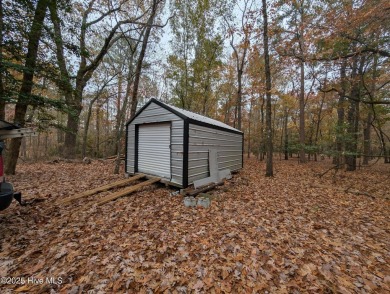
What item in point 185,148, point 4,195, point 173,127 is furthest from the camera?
point 173,127

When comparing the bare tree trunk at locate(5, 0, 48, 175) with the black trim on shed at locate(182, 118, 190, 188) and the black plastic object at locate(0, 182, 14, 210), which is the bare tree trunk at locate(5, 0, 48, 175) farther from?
the black trim on shed at locate(182, 118, 190, 188)

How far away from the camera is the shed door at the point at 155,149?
20.0 feet

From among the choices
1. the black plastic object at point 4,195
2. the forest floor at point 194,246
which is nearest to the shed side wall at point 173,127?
the forest floor at point 194,246

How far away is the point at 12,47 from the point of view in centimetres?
508

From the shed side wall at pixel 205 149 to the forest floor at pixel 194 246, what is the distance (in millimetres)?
1367

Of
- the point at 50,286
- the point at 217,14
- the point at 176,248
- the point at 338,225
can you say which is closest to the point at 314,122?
the point at 217,14

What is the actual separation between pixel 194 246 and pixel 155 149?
4309mm

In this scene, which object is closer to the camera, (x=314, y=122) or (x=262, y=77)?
(x=262, y=77)

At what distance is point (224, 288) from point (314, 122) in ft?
79.6

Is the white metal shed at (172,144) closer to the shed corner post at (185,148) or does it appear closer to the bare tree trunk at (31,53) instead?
the shed corner post at (185,148)

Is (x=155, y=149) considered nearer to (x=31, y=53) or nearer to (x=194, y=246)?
(x=194, y=246)

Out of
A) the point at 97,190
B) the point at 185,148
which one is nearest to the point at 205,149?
the point at 185,148

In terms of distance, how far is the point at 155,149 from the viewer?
657 centimetres

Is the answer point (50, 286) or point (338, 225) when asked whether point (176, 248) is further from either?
point (338, 225)
